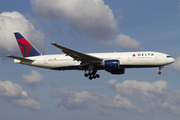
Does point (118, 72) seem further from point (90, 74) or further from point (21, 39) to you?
point (21, 39)

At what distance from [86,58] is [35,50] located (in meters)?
11.0

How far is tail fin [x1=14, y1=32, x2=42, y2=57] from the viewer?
46125 mm

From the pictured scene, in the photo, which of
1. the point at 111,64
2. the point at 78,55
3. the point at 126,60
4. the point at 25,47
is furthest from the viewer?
the point at 25,47

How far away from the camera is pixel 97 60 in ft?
133

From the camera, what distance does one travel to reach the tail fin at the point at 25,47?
151 ft

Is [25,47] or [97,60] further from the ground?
[25,47]

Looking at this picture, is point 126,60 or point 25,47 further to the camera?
point 25,47

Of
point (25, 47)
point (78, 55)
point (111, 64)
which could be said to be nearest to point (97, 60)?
point (111, 64)

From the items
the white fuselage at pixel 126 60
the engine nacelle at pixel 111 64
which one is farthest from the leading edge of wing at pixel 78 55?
the engine nacelle at pixel 111 64

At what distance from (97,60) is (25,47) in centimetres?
1427

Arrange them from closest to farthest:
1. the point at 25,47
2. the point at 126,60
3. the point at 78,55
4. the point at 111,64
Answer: the point at 78,55 → the point at 111,64 → the point at 126,60 → the point at 25,47

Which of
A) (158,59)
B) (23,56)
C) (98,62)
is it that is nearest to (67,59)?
(98,62)

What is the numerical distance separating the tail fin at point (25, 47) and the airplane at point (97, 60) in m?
0.83

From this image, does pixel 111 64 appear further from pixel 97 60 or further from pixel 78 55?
pixel 78 55
